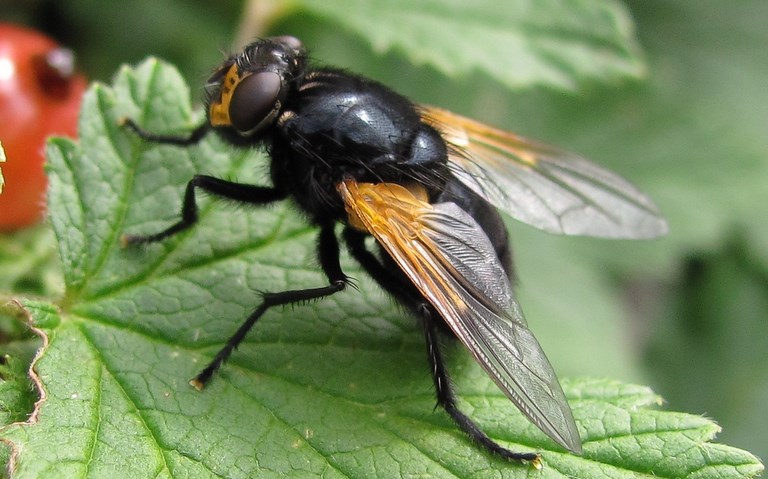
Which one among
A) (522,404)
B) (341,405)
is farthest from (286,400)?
(522,404)

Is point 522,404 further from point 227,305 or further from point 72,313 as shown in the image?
point 72,313

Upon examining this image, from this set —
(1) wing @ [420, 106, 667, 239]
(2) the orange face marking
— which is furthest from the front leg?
(1) wing @ [420, 106, 667, 239]

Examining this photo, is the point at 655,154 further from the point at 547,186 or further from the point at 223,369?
the point at 223,369

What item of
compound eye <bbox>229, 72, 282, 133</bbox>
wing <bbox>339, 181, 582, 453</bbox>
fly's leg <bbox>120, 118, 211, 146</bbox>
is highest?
compound eye <bbox>229, 72, 282, 133</bbox>

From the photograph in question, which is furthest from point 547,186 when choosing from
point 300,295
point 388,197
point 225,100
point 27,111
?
point 27,111

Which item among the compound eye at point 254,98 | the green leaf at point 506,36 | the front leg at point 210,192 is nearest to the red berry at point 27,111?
the front leg at point 210,192

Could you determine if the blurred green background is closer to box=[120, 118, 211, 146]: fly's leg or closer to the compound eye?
box=[120, 118, 211, 146]: fly's leg
